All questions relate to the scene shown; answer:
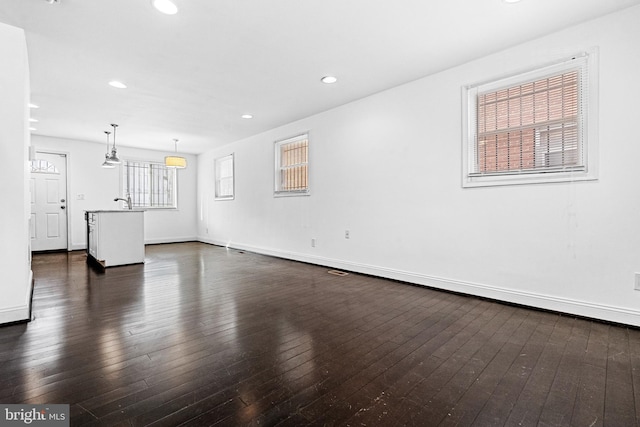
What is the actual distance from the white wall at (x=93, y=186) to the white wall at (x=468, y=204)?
14.2ft

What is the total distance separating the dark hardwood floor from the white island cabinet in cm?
167

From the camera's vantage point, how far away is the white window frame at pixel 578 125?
104 inches

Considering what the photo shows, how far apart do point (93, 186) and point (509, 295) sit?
28.6 feet

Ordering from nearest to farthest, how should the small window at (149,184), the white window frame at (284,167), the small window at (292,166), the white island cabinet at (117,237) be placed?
the white island cabinet at (117,237) → the white window frame at (284,167) → the small window at (292,166) → the small window at (149,184)

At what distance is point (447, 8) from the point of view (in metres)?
2.48

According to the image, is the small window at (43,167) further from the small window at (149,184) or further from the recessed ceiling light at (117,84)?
the recessed ceiling light at (117,84)

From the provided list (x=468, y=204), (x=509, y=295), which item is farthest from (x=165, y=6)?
(x=509, y=295)

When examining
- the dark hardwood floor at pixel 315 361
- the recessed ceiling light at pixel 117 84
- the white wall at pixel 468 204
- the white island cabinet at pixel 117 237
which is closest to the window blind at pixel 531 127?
the white wall at pixel 468 204

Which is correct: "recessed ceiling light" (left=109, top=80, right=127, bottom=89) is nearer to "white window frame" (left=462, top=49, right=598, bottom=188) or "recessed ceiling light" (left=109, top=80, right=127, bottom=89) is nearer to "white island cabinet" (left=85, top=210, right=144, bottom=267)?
"white island cabinet" (left=85, top=210, right=144, bottom=267)

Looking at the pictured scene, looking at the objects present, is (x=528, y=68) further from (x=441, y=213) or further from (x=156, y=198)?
(x=156, y=198)

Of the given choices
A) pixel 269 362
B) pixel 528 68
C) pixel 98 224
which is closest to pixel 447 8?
pixel 528 68

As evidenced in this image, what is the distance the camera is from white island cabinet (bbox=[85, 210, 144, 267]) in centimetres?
496

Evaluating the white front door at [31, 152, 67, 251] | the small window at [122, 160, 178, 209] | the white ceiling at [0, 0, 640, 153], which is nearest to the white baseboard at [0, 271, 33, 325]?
the white ceiling at [0, 0, 640, 153]

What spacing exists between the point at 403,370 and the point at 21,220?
343cm
